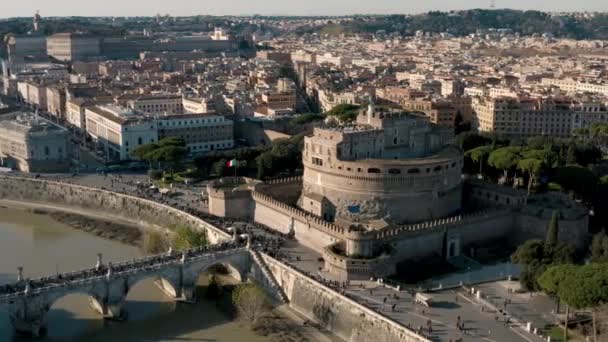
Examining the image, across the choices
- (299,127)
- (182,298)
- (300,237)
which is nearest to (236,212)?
(300,237)

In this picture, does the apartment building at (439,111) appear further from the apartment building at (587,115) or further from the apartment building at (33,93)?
the apartment building at (33,93)

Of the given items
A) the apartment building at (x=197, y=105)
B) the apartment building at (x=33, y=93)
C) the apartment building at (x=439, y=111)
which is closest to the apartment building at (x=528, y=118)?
the apartment building at (x=439, y=111)

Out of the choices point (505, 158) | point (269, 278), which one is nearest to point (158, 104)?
point (505, 158)

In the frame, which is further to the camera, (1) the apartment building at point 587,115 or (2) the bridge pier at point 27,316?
(1) the apartment building at point 587,115

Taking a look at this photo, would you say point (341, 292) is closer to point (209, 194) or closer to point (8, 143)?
point (209, 194)

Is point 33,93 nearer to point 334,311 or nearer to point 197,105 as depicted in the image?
point 197,105

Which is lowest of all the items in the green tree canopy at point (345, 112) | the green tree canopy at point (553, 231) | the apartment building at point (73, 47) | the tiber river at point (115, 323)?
the tiber river at point (115, 323)

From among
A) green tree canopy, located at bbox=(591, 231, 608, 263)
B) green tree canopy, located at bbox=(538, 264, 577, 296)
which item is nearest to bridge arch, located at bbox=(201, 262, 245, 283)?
green tree canopy, located at bbox=(538, 264, 577, 296)
